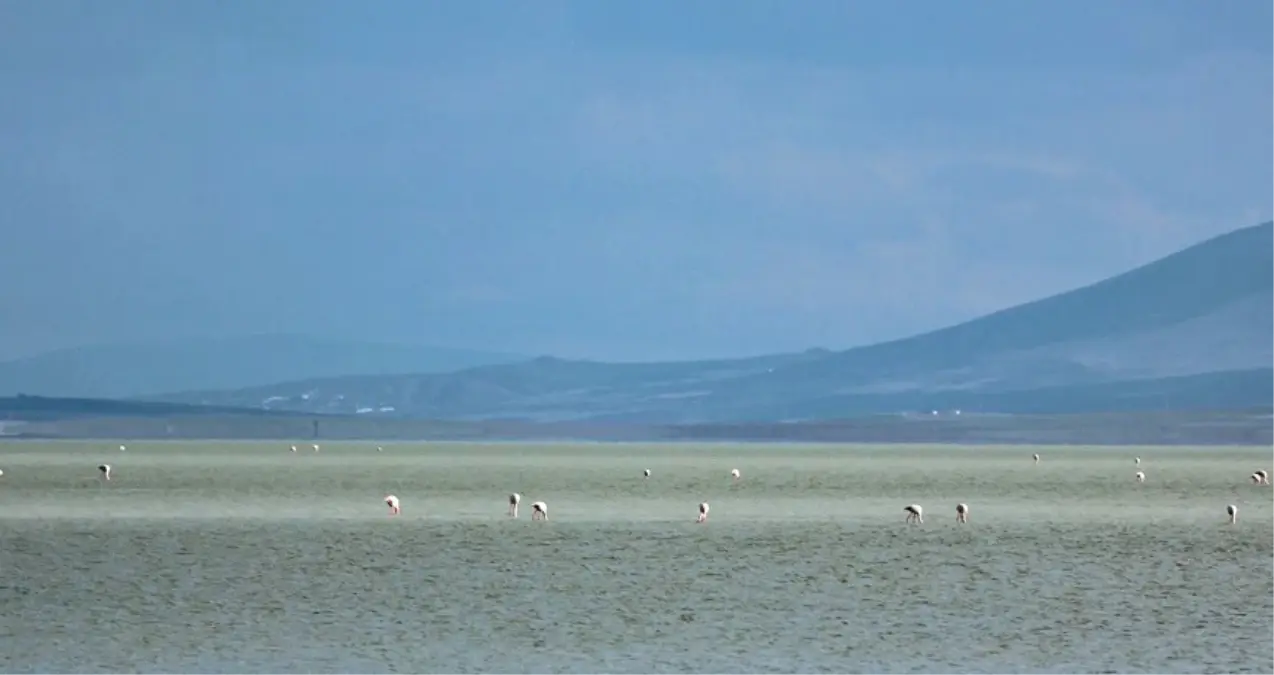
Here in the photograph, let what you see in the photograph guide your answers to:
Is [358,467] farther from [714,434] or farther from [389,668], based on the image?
[714,434]

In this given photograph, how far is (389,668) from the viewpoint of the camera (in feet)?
74.7

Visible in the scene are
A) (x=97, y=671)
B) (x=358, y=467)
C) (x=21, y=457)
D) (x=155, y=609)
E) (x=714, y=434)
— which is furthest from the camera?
(x=714, y=434)

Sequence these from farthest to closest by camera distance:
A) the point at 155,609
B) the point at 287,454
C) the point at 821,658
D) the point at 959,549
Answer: the point at 287,454
the point at 959,549
the point at 155,609
the point at 821,658

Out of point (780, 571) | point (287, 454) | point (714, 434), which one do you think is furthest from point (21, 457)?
point (714, 434)

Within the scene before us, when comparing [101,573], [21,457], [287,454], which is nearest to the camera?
[101,573]

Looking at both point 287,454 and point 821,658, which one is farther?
point 287,454

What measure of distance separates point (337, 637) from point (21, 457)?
67.6 m

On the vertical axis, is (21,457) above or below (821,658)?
above

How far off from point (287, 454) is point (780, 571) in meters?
72.9

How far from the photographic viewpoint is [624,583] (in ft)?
101

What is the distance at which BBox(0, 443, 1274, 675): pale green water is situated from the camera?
24.0m

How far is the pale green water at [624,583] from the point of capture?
24031 millimetres

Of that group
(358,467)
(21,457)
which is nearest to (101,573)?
(358,467)

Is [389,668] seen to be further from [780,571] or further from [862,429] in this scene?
[862,429]
